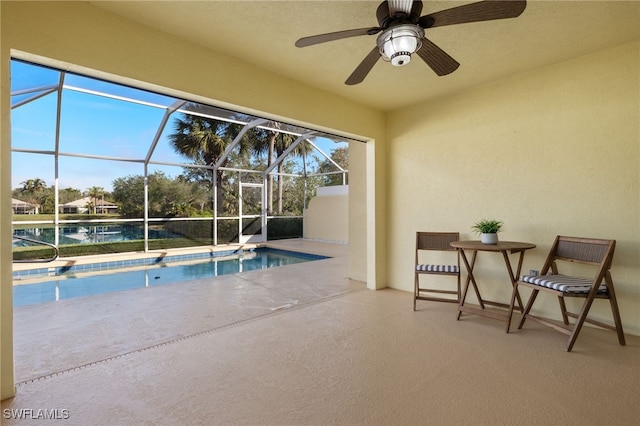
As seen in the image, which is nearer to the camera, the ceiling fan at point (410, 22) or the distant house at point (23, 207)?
the ceiling fan at point (410, 22)

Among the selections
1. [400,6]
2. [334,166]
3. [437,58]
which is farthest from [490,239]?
[334,166]

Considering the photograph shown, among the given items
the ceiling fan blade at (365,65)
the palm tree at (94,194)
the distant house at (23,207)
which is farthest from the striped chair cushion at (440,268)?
the distant house at (23,207)

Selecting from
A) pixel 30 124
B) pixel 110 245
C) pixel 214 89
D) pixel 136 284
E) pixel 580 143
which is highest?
pixel 30 124

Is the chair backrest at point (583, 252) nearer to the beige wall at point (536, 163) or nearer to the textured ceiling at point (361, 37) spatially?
the beige wall at point (536, 163)

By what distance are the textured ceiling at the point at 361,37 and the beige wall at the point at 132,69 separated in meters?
0.10

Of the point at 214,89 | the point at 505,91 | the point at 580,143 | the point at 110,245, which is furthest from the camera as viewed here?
the point at 110,245

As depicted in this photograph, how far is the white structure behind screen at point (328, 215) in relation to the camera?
9.59 meters

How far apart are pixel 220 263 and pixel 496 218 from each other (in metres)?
5.78

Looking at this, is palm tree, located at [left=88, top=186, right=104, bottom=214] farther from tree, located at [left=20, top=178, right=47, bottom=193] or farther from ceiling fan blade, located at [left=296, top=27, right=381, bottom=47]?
ceiling fan blade, located at [left=296, top=27, right=381, bottom=47]

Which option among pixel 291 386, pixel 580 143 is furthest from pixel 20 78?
pixel 580 143

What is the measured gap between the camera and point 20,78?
4.02 m

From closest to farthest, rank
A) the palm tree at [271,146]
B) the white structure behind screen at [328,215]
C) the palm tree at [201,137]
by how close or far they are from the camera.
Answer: the palm tree at [201,137] < the palm tree at [271,146] < the white structure behind screen at [328,215]

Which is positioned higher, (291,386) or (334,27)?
(334,27)

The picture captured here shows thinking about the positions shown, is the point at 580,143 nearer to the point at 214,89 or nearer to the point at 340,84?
the point at 340,84
